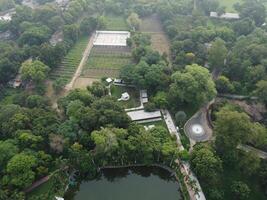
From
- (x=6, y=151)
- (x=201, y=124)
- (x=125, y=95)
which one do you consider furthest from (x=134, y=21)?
(x=6, y=151)

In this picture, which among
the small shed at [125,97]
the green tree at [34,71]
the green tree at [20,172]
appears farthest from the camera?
the green tree at [34,71]

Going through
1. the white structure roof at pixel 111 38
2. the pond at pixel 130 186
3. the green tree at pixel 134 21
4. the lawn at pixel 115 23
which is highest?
the green tree at pixel 134 21

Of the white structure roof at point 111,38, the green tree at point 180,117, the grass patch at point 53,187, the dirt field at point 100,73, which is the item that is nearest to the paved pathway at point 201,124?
the green tree at point 180,117

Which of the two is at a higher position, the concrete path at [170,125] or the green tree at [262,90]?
the green tree at [262,90]

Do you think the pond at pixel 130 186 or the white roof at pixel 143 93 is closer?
the pond at pixel 130 186

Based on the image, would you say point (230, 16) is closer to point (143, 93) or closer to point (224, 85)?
point (224, 85)

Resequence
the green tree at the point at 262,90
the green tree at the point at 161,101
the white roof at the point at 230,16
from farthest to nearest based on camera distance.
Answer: the white roof at the point at 230,16, the green tree at the point at 161,101, the green tree at the point at 262,90

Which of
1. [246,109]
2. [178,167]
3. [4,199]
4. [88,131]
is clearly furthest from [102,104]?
[246,109]

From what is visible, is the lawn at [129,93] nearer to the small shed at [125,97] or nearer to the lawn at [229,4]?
the small shed at [125,97]
